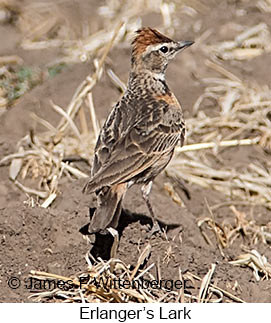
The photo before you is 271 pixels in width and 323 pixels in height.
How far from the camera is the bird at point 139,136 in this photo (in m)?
6.39

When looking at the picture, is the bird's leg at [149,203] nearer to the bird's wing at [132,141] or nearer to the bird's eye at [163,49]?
the bird's wing at [132,141]

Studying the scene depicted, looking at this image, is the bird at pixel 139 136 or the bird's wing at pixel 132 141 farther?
the bird's wing at pixel 132 141

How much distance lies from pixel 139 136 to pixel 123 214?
764mm

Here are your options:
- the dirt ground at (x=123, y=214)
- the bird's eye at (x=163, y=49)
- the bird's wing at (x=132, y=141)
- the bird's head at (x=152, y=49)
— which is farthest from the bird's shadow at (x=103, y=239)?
the bird's eye at (x=163, y=49)

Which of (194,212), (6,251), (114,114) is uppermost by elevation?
(114,114)

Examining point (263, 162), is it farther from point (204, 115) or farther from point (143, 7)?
point (143, 7)

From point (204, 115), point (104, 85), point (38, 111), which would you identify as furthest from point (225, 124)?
point (38, 111)

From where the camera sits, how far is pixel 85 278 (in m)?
6.03

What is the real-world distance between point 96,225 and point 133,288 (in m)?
0.56

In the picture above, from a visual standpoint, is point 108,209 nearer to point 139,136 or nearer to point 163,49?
point 139,136

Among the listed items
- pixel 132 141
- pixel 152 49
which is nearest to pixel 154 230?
pixel 132 141

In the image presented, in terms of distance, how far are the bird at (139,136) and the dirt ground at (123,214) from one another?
0.36 meters

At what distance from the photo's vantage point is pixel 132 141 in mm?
6863

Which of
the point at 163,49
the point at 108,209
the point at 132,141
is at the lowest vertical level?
the point at 108,209
